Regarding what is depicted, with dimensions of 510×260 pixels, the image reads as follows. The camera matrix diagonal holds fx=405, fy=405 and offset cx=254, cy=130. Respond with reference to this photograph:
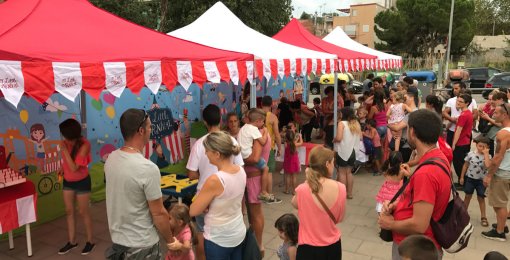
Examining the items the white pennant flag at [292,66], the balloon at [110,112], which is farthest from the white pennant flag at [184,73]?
the balloon at [110,112]

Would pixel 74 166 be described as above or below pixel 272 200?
above

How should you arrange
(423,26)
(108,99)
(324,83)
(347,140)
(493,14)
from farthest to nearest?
(493,14), (423,26), (324,83), (108,99), (347,140)

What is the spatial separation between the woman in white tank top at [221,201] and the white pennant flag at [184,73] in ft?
5.48

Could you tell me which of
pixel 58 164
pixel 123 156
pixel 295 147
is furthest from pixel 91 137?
pixel 123 156

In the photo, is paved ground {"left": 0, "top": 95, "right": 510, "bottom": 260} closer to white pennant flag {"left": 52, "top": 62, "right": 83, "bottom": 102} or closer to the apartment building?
white pennant flag {"left": 52, "top": 62, "right": 83, "bottom": 102}

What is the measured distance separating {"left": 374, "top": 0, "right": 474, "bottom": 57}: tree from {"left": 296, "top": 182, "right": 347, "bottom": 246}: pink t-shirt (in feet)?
123

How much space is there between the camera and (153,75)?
13.5ft

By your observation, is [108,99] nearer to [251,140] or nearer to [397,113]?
[251,140]

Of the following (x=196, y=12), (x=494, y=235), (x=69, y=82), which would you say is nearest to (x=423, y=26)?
(x=196, y=12)

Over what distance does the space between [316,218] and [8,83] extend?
2.43m

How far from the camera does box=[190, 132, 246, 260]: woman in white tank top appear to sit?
9.25ft

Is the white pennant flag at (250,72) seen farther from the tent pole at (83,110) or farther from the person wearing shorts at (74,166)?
the tent pole at (83,110)

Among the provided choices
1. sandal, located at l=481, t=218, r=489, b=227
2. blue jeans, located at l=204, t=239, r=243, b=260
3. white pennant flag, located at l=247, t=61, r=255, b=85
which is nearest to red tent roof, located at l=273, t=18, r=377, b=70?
white pennant flag, located at l=247, t=61, r=255, b=85

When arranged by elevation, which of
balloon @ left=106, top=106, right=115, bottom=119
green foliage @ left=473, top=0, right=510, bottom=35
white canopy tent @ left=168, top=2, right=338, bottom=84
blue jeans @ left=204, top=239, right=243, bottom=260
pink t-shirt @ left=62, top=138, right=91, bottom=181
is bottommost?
blue jeans @ left=204, top=239, right=243, bottom=260
